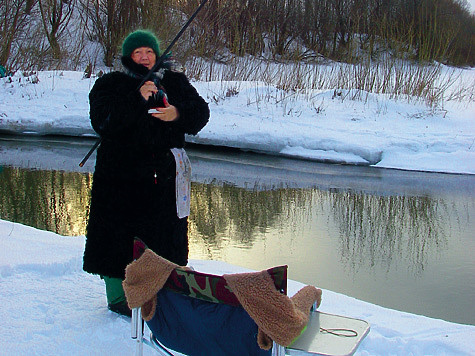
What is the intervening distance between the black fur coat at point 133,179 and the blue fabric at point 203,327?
812mm

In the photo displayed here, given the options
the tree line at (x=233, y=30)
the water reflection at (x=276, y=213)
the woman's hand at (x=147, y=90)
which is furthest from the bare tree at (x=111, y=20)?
the woman's hand at (x=147, y=90)

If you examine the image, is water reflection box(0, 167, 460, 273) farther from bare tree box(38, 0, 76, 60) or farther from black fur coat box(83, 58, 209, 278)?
bare tree box(38, 0, 76, 60)

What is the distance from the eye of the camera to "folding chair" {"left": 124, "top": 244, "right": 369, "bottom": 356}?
4.97 feet

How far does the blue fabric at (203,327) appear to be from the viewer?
1.59m

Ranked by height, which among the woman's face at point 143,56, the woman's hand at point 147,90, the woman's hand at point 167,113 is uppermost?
the woman's face at point 143,56

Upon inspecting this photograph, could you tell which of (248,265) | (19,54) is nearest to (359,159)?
(248,265)

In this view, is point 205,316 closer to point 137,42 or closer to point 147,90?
point 147,90

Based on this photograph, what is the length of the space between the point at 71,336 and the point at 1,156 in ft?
21.4

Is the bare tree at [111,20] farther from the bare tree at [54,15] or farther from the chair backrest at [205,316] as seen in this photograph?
the chair backrest at [205,316]

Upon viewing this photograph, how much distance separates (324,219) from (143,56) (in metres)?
3.38

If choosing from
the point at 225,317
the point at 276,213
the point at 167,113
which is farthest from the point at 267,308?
the point at 276,213

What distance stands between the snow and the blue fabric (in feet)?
2.26

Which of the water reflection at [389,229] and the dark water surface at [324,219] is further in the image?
the water reflection at [389,229]

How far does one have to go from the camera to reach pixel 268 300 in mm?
1502
